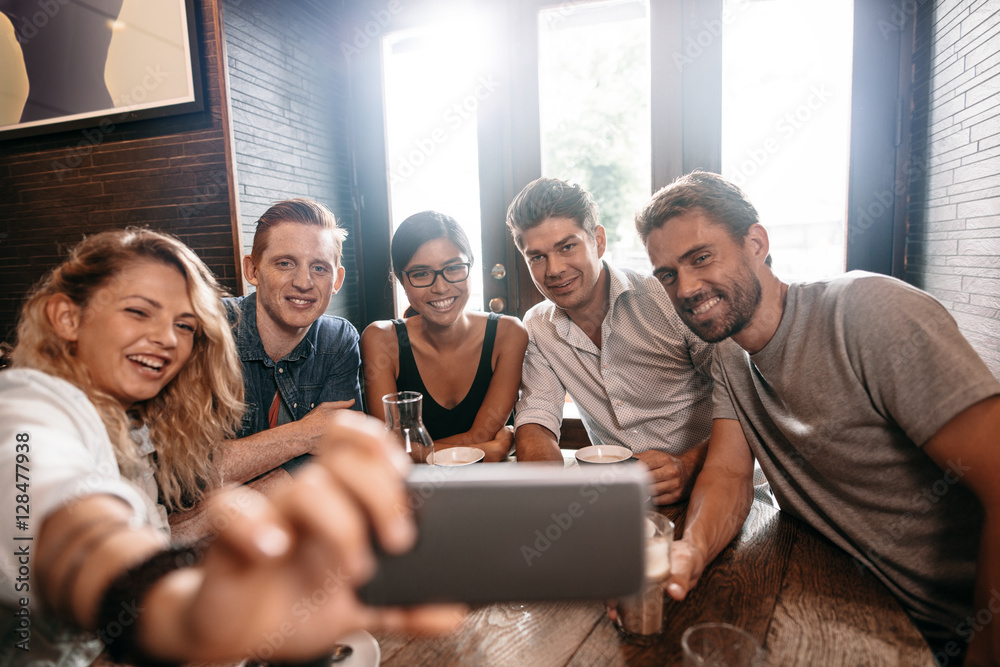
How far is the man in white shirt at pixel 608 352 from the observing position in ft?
6.45

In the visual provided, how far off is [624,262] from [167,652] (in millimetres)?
4112

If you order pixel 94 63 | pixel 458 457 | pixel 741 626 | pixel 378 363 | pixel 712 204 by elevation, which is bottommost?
pixel 741 626

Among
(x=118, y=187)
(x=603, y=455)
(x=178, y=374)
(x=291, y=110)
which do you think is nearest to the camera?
(x=178, y=374)

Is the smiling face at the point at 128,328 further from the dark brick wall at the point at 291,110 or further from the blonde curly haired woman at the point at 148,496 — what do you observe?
the dark brick wall at the point at 291,110

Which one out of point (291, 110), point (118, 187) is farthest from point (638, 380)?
point (118, 187)

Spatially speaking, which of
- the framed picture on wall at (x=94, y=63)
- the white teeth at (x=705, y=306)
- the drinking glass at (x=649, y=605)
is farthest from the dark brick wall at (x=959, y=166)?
the framed picture on wall at (x=94, y=63)

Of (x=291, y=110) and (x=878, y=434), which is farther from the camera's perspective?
(x=291, y=110)

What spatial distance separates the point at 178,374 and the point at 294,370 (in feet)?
2.57

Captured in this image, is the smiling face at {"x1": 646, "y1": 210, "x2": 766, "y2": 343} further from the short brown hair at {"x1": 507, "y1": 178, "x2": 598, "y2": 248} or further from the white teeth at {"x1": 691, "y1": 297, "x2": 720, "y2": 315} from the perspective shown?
the short brown hair at {"x1": 507, "y1": 178, "x2": 598, "y2": 248}

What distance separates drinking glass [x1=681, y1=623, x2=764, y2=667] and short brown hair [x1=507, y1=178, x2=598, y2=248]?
4.84 feet

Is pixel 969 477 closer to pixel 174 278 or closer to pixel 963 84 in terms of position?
pixel 174 278

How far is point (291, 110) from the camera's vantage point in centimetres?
345

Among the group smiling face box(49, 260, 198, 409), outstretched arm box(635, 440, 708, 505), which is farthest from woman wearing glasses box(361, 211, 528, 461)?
smiling face box(49, 260, 198, 409)

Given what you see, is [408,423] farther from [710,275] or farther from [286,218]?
[286,218]
